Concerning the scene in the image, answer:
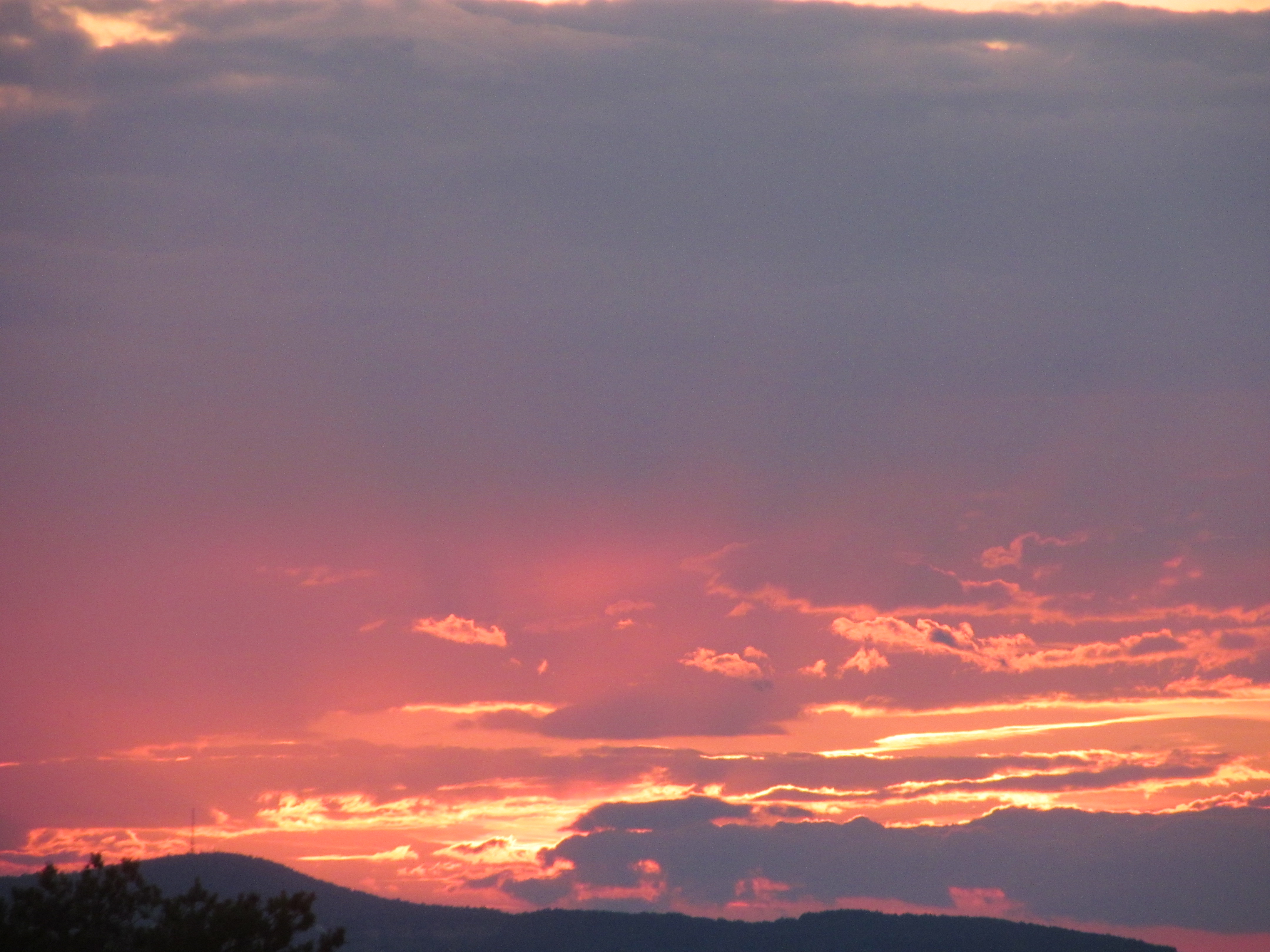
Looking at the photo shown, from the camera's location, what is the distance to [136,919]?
6225 cm

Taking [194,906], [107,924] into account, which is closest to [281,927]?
[194,906]

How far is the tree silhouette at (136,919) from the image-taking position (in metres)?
56.0

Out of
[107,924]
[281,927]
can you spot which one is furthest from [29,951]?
[281,927]

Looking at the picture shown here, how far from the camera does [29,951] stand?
185 ft

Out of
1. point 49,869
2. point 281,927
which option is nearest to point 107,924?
point 49,869

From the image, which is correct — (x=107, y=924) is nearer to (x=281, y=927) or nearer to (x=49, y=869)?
(x=49, y=869)

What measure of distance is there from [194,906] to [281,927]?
13.6 ft

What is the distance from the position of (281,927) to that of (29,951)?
9631mm

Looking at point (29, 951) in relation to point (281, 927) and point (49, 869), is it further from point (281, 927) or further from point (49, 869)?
point (281, 927)

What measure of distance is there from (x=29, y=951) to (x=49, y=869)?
13.2ft

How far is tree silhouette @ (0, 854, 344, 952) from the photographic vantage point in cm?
5597

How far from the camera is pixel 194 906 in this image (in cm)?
5838

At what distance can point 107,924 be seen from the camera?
59.5 metres

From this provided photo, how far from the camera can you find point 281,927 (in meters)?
56.9
